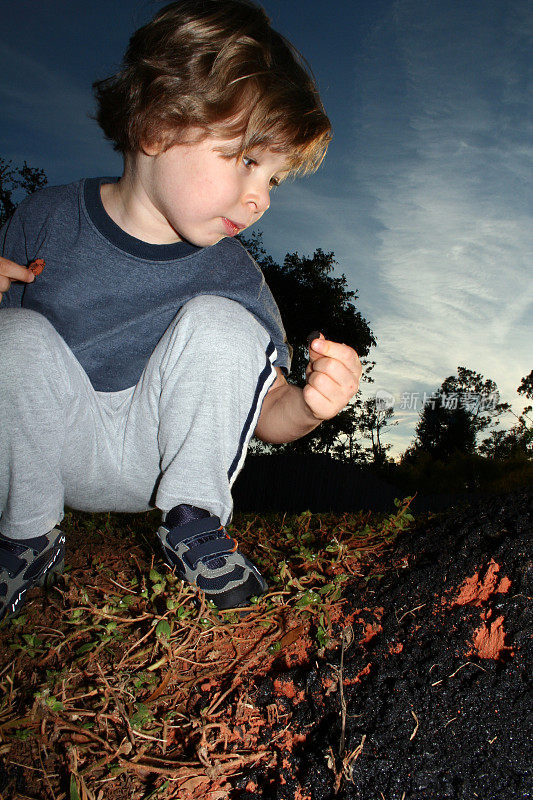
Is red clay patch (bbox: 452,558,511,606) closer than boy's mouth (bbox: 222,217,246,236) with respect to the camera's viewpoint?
Yes

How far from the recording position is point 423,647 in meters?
1.36

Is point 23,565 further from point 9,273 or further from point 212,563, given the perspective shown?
point 9,273

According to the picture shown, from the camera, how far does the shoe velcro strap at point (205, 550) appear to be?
5.49 ft

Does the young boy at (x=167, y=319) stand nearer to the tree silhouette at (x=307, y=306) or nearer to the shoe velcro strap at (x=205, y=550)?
the shoe velcro strap at (x=205, y=550)

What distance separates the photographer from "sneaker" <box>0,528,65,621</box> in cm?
187

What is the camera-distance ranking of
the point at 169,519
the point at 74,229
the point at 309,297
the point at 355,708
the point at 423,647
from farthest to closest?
the point at 309,297
the point at 74,229
the point at 169,519
the point at 423,647
the point at 355,708

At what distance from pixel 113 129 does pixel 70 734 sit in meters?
2.57

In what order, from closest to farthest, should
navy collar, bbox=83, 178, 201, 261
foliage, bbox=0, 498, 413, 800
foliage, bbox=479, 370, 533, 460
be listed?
foliage, bbox=0, 498, 413, 800 → navy collar, bbox=83, 178, 201, 261 → foliage, bbox=479, 370, 533, 460

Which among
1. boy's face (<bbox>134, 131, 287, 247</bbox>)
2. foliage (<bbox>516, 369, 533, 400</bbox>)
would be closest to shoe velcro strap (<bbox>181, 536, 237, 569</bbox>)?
boy's face (<bbox>134, 131, 287, 247</bbox>)

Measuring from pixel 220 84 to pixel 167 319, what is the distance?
1.05 metres

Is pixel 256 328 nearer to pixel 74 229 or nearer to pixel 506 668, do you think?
pixel 74 229

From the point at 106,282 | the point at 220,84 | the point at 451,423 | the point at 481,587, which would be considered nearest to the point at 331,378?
the point at 481,587

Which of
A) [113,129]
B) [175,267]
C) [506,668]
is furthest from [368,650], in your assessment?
[113,129]

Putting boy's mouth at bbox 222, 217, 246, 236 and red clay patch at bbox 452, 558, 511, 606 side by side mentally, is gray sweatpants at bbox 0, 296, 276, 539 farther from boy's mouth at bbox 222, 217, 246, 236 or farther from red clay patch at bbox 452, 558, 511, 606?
red clay patch at bbox 452, 558, 511, 606
